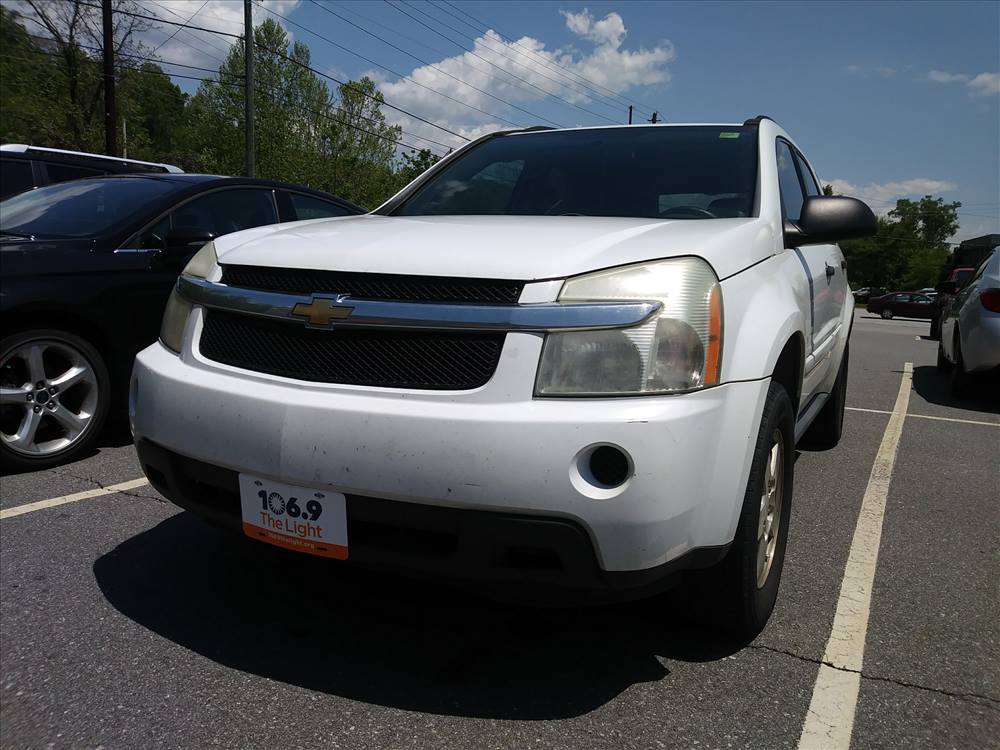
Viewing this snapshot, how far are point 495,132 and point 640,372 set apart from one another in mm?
2382

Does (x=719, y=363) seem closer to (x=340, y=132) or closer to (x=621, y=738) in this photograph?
(x=621, y=738)

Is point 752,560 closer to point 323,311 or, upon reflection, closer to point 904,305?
point 323,311

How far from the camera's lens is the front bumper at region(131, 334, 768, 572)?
70.2 inches

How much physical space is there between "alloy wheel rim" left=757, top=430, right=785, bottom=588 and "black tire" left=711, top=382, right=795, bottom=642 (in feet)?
0.08

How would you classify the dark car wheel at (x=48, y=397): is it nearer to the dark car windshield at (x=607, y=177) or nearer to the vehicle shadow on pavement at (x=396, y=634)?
the vehicle shadow on pavement at (x=396, y=634)

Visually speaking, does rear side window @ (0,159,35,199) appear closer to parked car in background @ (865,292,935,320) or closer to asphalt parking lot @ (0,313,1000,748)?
asphalt parking lot @ (0,313,1000,748)

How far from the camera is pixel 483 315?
1912 millimetres

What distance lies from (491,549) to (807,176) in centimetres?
339

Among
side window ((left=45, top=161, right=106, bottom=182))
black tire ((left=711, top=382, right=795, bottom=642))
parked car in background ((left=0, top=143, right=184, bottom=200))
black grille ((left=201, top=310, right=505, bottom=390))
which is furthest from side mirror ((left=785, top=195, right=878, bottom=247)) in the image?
side window ((left=45, top=161, right=106, bottom=182))

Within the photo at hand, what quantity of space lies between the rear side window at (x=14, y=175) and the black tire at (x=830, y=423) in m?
6.94

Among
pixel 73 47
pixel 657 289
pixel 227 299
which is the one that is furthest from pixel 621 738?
pixel 73 47

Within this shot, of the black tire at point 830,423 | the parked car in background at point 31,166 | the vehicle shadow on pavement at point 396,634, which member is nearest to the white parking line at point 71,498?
the vehicle shadow on pavement at point 396,634

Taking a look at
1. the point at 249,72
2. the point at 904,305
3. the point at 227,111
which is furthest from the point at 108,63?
the point at 904,305

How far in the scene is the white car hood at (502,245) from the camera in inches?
77.9
